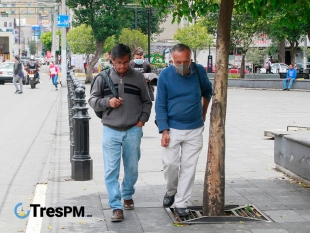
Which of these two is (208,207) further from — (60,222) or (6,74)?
(6,74)

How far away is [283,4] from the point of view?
28.2 feet

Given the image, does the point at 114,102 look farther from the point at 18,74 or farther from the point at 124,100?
the point at 18,74

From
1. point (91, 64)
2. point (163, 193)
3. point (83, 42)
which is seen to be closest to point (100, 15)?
point (91, 64)

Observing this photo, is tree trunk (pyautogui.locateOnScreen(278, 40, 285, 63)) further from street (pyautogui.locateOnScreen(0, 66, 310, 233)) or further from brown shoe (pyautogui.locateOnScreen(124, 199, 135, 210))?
brown shoe (pyautogui.locateOnScreen(124, 199, 135, 210))

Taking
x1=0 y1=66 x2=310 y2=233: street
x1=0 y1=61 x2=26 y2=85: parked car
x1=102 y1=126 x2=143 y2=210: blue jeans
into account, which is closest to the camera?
x1=0 y1=66 x2=310 y2=233: street

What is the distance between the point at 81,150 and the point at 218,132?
9.67 feet

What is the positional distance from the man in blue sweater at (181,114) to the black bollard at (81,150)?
8.19ft

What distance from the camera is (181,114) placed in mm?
7137

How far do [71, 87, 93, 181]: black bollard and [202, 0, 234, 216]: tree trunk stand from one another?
271cm

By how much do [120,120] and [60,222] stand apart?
3.85ft

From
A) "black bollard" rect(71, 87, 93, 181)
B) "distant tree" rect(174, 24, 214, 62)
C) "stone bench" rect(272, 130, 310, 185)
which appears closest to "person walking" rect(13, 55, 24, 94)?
"black bollard" rect(71, 87, 93, 181)

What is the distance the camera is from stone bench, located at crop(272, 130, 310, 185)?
359 inches

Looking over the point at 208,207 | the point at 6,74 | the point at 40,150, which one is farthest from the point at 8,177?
the point at 6,74

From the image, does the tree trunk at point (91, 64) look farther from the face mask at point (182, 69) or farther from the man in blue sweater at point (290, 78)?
the face mask at point (182, 69)
